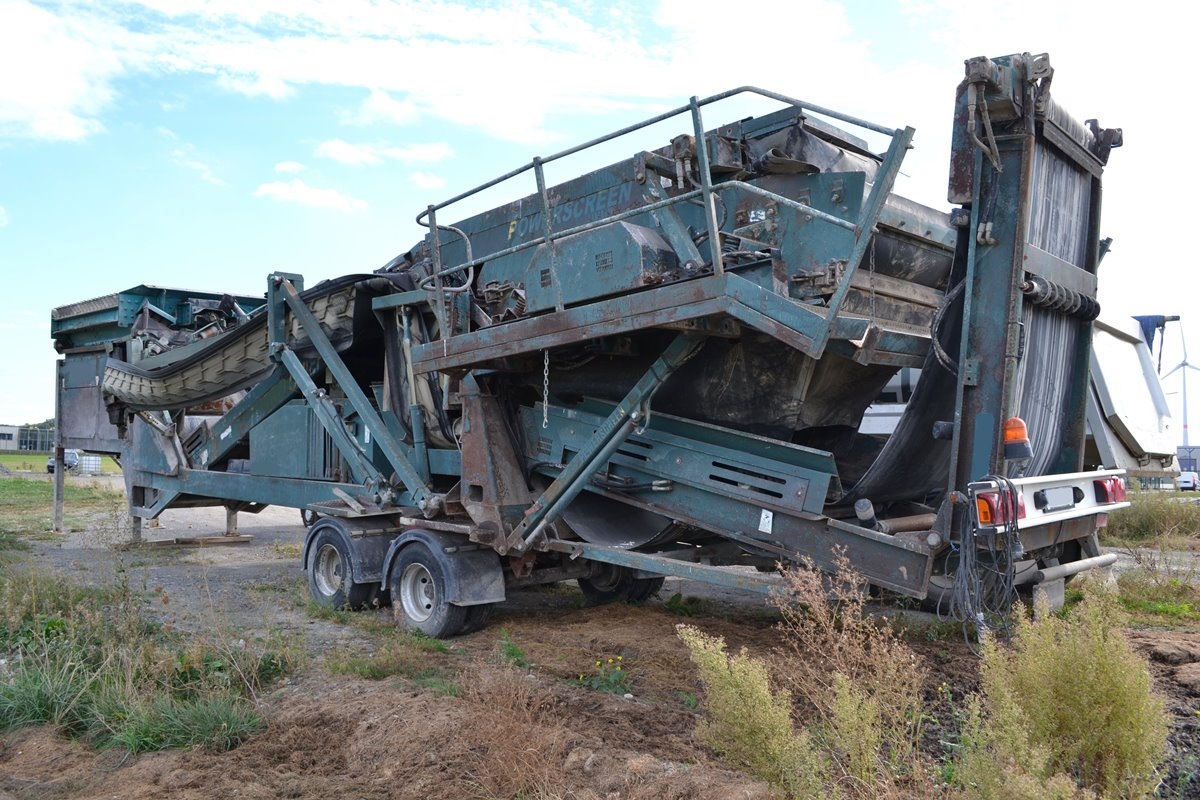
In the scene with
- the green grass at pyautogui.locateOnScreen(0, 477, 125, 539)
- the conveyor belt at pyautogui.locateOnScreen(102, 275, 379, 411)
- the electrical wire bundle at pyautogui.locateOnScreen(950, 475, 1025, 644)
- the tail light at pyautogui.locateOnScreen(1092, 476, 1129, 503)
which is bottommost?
the green grass at pyautogui.locateOnScreen(0, 477, 125, 539)

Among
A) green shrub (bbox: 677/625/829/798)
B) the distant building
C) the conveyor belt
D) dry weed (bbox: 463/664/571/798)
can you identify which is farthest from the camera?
the distant building

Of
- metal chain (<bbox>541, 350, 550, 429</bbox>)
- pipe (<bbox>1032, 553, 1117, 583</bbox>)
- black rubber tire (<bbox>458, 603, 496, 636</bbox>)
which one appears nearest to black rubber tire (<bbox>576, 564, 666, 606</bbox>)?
black rubber tire (<bbox>458, 603, 496, 636</bbox>)

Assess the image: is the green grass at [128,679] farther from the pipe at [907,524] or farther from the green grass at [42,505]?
the green grass at [42,505]

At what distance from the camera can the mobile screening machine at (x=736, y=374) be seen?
509 cm

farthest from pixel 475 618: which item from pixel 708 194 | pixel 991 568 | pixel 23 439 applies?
pixel 23 439

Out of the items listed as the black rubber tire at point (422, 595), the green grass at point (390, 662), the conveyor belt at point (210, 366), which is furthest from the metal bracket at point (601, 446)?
the conveyor belt at point (210, 366)

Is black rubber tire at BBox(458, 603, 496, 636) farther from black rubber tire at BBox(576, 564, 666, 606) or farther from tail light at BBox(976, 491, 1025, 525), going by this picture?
tail light at BBox(976, 491, 1025, 525)

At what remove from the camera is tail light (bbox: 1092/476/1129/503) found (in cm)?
599

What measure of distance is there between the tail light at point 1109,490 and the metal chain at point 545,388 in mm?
3511

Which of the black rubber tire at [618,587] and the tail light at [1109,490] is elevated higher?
the tail light at [1109,490]

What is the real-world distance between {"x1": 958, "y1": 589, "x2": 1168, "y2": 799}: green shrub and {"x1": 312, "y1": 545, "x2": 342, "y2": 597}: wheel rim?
610 centimetres

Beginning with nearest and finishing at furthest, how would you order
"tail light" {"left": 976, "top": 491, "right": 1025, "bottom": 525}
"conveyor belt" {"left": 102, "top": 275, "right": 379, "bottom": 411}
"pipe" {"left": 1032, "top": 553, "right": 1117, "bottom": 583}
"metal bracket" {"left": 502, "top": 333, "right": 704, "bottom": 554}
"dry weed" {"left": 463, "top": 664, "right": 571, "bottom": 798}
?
"dry weed" {"left": 463, "top": 664, "right": 571, "bottom": 798}, "tail light" {"left": 976, "top": 491, "right": 1025, "bottom": 525}, "pipe" {"left": 1032, "top": 553, "right": 1117, "bottom": 583}, "metal bracket" {"left": 502, "top": 333, "right": 704, "bottom": 554}, "conveyor belt" {"left": 102, "top": 275, "right": 379, "bottom": 411}

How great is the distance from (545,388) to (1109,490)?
3.65 meters

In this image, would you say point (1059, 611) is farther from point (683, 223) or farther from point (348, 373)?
point (348, 373)
